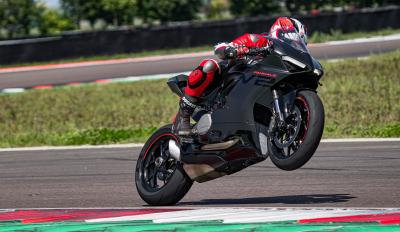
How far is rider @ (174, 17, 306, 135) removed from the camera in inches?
267

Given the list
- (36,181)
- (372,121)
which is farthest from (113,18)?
(36,181)

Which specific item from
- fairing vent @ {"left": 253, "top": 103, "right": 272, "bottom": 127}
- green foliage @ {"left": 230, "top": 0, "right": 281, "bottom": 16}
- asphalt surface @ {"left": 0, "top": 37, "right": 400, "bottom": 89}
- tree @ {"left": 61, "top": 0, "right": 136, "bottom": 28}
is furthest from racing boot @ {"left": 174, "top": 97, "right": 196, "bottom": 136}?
tree @ {"left": 61, "top": 0, "right": 136, "bottom": 28}

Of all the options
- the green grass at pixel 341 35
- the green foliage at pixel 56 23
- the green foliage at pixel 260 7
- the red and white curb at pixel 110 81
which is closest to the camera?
the red and white curb at pixel 110 81

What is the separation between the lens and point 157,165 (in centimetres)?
757

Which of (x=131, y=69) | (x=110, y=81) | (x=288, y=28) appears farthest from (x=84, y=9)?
(x=288, y=28)

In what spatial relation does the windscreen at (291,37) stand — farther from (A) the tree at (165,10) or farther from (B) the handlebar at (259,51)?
(A) the tree at (165,10)

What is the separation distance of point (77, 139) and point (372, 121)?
4.62 metres

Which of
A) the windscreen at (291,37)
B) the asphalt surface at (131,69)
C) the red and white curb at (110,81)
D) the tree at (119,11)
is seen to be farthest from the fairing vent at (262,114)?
the tree at (119,11)

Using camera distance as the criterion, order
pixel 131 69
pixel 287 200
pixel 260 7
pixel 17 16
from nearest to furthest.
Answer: pixel 287 200 → pixel 131 69 → pixel 17 16 → pixel 260 7

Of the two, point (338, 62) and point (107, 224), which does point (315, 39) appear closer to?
point (338, 62)

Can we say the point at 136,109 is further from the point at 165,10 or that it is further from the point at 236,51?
the point at 165,10

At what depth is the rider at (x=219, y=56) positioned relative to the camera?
22.2 ft

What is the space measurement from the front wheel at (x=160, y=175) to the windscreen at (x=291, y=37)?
1.29 meters

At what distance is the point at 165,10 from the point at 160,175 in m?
34.5
